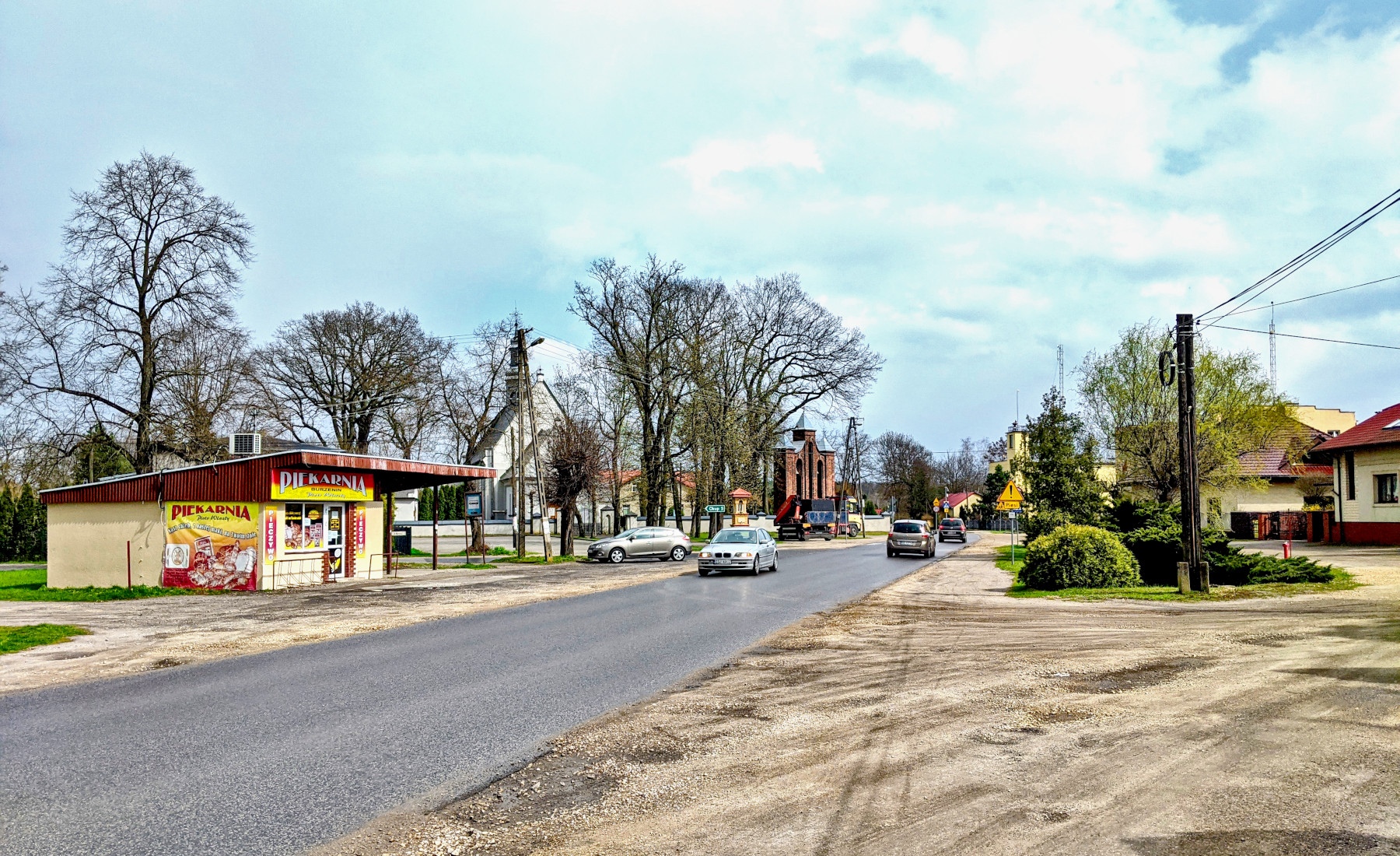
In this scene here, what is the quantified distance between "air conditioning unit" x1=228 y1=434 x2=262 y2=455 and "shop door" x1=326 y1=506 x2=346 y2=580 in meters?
3.32

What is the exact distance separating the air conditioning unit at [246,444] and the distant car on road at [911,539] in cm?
2571

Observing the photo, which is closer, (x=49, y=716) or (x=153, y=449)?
(x=49, y=716)

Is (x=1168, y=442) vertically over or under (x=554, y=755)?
over

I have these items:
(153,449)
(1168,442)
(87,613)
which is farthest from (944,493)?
(87,613)

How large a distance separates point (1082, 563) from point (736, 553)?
1108 centimetres

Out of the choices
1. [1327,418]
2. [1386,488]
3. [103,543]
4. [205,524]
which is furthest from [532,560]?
[1327,418]

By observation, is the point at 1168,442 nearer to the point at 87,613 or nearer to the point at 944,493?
the point at 87,613

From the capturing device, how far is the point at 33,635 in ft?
50.6

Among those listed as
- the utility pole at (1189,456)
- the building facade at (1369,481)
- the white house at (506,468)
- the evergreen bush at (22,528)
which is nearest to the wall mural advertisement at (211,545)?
the utility pole at (1189,456)

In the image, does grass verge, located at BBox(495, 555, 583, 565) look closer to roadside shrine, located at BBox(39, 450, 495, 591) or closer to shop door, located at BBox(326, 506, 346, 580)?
shop door, located at BBox(326, 506, 346, 580)

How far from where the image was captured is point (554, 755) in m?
7.27

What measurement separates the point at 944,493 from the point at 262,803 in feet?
388

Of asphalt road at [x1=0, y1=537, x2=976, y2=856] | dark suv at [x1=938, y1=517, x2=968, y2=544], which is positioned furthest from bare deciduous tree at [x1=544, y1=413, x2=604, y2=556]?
dark suv at [x1=938, y1=517, x2=968, y2=544]

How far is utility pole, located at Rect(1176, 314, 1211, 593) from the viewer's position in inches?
757
